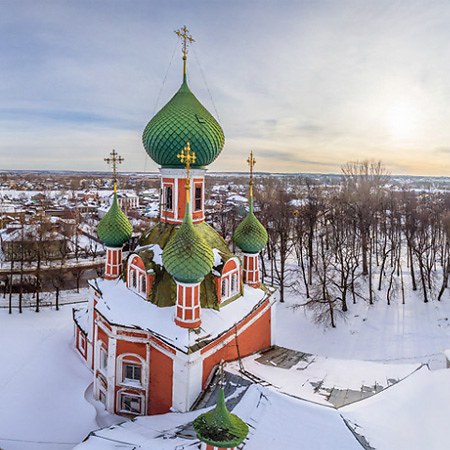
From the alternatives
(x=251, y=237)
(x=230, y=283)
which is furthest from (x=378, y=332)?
(x=230, y=283)

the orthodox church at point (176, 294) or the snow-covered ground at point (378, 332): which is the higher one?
the orthodox church at point (176, 294)

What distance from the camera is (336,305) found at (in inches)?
721

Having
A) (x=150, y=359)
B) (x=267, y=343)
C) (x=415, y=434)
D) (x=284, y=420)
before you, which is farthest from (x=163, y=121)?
(x=415, y=434)

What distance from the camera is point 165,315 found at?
9.27 meters

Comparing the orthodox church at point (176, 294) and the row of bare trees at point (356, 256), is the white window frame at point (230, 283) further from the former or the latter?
the row of bare trees at point (356, 256)

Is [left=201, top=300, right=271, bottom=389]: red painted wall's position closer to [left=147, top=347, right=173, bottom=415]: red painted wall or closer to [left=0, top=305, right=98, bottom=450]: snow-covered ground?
[left=147, top=347, right=173, bottom=415]: red painted wall

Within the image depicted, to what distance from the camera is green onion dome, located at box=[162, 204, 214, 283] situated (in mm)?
8477

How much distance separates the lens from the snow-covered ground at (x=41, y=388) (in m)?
9.68

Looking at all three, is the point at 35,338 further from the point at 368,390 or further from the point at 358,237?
the point at 358,237

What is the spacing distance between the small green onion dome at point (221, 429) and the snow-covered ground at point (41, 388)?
18.6ft

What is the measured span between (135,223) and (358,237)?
20.5 m

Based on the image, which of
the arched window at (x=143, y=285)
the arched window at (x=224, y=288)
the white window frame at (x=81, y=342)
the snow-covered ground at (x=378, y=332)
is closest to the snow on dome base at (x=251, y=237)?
the arched window at (x=224, y=288)

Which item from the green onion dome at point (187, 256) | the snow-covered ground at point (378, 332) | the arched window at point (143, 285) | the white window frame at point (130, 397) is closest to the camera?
the green onion dome at point (187, 256)

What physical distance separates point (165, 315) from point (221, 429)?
A: 419 cm
